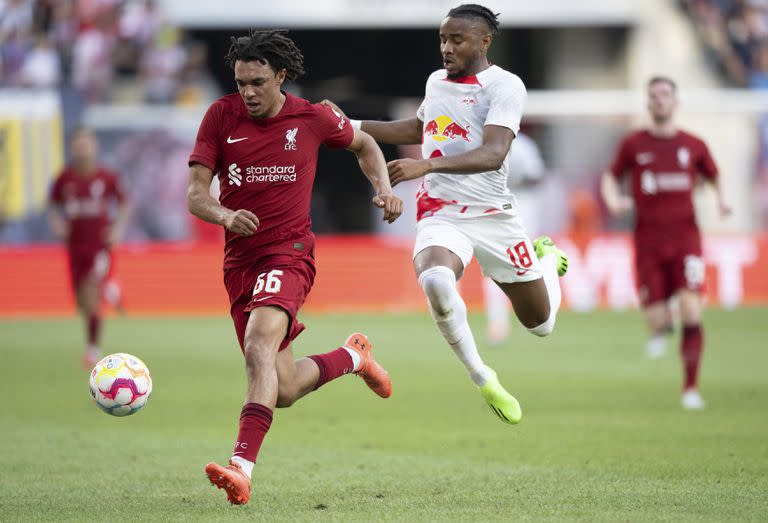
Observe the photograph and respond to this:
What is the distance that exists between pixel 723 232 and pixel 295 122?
18731mm

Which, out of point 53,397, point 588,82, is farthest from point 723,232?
point 53,397

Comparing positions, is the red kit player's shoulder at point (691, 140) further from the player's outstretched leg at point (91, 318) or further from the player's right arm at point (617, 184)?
the player's outstretched leg at point (91, 318)

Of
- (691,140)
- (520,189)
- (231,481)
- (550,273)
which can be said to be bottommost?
(231,481)

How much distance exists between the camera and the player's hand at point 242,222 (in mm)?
6922

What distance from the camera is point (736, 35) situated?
2939 cm

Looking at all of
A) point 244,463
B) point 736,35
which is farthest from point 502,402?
point 736,35

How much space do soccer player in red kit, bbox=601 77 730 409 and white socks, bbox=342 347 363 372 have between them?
420cm

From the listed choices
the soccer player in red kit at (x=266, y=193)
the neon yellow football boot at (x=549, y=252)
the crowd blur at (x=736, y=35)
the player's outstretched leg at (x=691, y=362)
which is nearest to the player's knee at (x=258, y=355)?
the soccer player in red kit at (x=266, y=193)

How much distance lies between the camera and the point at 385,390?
8742 mm

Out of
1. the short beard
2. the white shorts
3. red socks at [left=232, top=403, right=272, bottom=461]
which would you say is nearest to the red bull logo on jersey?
the short beard

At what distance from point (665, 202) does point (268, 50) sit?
5.75m

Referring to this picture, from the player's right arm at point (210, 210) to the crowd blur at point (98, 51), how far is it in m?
18.1

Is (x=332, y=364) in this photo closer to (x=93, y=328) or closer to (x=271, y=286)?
(x=271, y=286)

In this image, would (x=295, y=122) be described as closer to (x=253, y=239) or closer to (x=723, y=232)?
(x=253, y=239)
